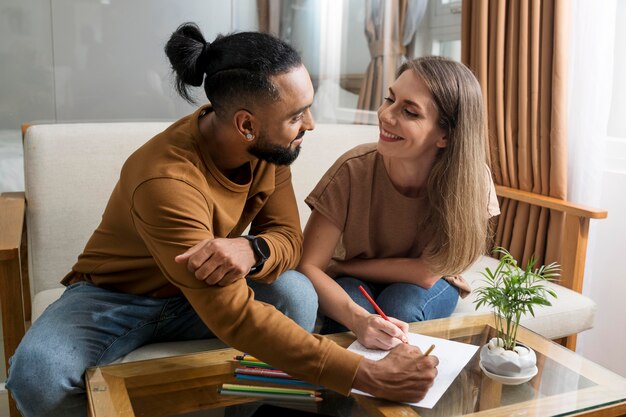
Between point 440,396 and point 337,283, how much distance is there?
54cm

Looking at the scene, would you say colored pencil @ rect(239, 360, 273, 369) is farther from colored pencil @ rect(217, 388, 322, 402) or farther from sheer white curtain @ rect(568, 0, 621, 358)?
sheer white curtain @ rect(568, 0, 621, 358)

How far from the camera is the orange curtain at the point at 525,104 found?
7.33 ft

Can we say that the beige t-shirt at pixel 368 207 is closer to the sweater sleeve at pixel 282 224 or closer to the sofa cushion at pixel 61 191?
the sweater sleeve at pixel 282 224

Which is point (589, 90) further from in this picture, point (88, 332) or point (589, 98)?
point (88, 332)

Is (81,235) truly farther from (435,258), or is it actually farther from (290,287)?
A: (435,258)

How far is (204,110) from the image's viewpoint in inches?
56.7

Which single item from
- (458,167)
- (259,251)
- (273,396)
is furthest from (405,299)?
(273,396)

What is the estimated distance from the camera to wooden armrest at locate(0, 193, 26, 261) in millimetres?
1441

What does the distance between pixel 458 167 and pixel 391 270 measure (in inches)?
11.8

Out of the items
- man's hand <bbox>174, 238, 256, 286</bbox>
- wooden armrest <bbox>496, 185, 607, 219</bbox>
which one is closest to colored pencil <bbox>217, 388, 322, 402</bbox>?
man's hand <bbox>174, 238, 256, 286</bbox>

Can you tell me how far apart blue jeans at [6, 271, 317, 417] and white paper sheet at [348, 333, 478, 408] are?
221 mm

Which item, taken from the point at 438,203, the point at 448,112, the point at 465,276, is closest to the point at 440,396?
the point at 438,203

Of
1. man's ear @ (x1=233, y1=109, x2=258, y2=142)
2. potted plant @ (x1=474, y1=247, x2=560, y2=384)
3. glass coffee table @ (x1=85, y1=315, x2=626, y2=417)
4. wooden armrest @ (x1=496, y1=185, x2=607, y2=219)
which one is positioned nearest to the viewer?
glass coffee table @ (x1=85, y1=315, x2=626, y2=417)

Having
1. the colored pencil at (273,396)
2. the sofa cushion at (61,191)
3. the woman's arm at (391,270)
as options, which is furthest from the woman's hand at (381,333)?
the sofa cushion at (61,191)
